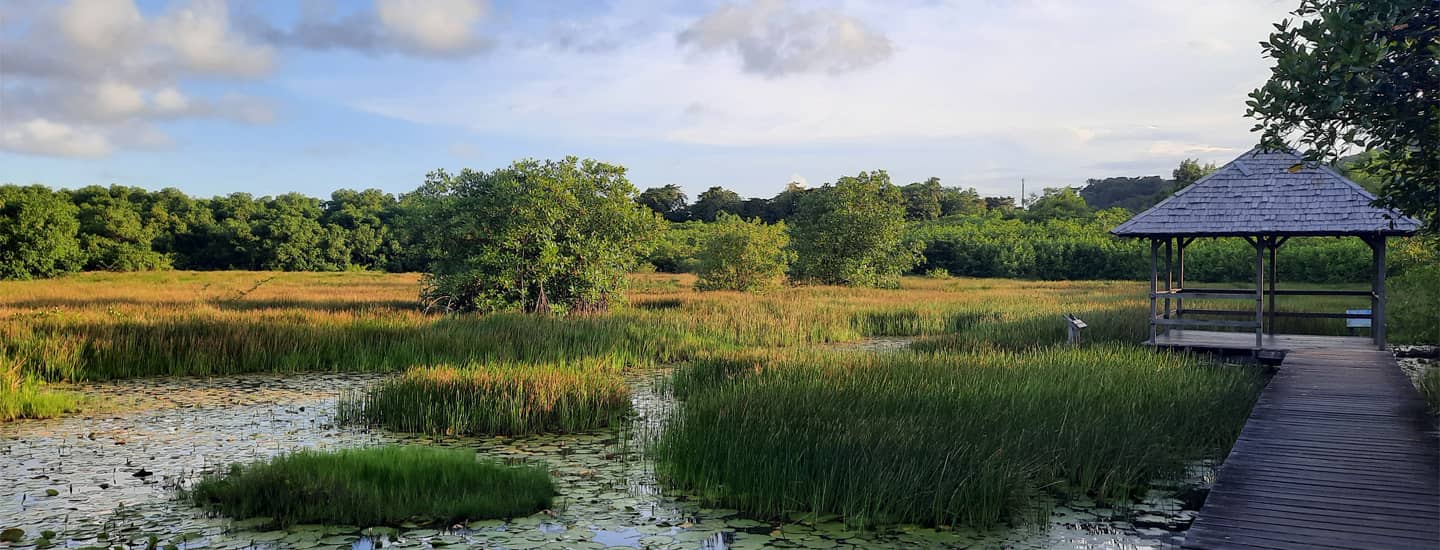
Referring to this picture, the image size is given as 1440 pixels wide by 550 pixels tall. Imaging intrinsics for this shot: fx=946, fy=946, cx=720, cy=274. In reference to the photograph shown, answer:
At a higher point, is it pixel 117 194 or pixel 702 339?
pixel 117 194

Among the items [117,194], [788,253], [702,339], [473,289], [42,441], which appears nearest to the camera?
[42,441]

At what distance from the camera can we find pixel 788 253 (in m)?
32.2

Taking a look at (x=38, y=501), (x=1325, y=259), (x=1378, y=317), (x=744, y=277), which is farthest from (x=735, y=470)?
(x=1325, y=259)

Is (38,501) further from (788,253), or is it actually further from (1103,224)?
(1103,224)

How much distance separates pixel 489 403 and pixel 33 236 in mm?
37621

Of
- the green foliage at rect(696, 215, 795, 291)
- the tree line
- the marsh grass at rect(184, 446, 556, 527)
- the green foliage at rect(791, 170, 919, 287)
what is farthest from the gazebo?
the green foliage at rect(791, 170, 919, 287)

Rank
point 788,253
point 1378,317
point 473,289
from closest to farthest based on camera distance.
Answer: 1. point 1378,317
2. point 473,289
3. point 788,253

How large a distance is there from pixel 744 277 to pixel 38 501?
23.3 metres

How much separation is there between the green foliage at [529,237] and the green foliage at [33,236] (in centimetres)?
2695

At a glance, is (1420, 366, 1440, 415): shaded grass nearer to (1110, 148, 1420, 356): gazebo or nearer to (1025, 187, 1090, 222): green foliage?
(1110, 148, 1420, 356): gazebo

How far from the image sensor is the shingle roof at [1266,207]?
39.2 ft

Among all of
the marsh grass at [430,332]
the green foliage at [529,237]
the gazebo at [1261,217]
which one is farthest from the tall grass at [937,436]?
the green foliage at [529,237]

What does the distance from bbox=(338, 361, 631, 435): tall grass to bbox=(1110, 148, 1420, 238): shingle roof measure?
7.55 metres

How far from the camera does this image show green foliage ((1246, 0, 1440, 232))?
5.46 metres
